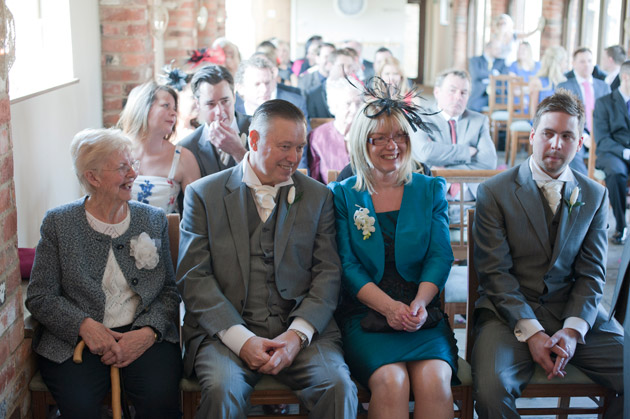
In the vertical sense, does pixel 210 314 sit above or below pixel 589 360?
above

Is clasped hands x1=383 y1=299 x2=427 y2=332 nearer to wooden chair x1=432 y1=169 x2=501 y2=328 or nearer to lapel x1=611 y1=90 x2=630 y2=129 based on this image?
wooden chair x1=432 y1=169 x2=501 y2=328

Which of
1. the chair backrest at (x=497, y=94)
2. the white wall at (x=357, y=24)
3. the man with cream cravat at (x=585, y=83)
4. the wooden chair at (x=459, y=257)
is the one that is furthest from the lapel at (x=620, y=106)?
the white wall at (x=357, y=24)

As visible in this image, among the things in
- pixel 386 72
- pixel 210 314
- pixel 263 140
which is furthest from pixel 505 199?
pixel 386 72

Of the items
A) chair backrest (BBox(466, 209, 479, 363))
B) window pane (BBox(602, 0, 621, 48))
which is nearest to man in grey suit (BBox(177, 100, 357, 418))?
chair backrest (BBox(466, 209, 479, 363))

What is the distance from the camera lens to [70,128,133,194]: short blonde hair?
2.58 metres

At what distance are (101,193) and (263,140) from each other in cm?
57

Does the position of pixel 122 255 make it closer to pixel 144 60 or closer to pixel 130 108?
pixel 130 108

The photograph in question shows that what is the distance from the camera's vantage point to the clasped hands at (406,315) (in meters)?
2.58

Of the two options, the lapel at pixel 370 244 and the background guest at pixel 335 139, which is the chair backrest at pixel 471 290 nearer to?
the lapel at pixel 370 244

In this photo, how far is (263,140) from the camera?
2.66 metres

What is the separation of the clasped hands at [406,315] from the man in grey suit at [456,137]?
2.03 m

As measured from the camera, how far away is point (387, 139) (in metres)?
2.77

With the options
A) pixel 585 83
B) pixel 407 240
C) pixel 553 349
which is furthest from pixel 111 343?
pixel 585 83

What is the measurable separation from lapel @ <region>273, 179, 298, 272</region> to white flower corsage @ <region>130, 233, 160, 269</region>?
1.33 ft
